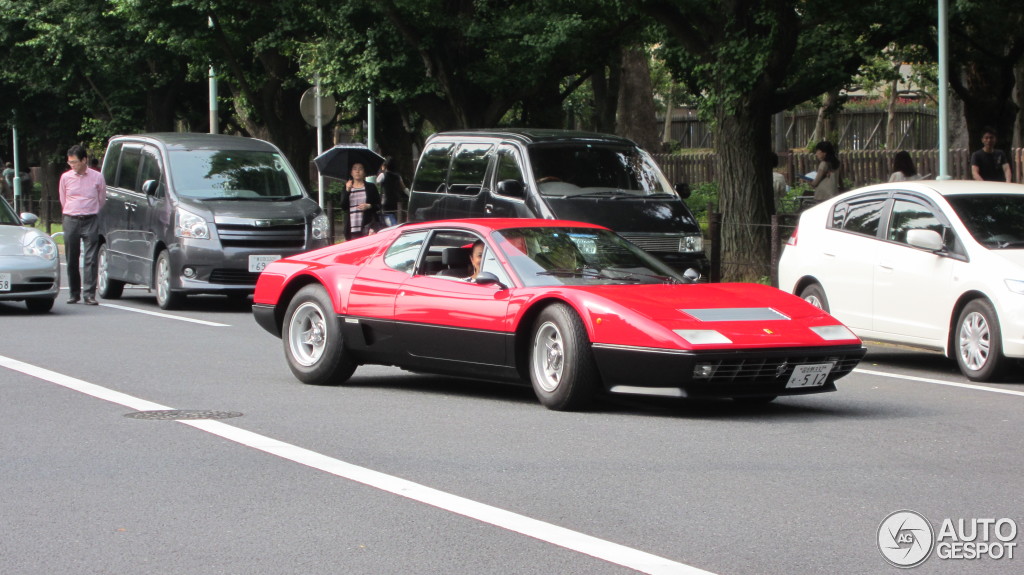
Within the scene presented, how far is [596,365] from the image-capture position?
8.73 metres

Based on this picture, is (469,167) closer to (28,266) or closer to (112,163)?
(28,266)

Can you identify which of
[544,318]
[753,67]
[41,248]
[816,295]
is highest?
[753,67]

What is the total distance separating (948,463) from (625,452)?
1.62 metres

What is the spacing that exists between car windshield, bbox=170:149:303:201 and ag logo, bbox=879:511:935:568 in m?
13.0

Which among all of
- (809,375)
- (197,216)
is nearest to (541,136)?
(197,216)

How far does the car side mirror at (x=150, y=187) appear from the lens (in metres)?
17.6

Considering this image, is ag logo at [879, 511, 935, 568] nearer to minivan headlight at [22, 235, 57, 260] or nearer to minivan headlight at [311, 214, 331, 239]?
minivan headlight at [22, 235, 57, 260]

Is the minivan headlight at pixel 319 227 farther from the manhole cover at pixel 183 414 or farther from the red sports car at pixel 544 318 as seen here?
the manhole cover at pixel 183 414

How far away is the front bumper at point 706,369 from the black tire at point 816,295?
4.10m

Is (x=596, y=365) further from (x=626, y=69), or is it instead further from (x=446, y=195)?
(x=626, y=69)

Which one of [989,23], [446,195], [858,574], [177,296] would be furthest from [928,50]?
[858,574]

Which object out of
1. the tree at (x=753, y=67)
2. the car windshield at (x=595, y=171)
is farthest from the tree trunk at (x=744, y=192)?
the car windshield at (x=595, y=171)

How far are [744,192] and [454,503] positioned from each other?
43.7ft

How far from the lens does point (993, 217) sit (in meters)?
11.6
